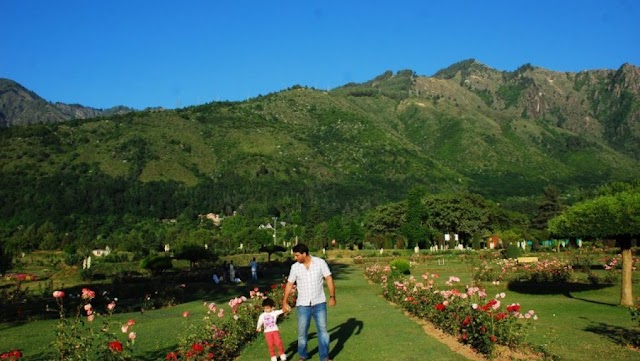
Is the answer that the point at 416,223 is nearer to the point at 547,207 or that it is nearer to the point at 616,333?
the point at 547,207

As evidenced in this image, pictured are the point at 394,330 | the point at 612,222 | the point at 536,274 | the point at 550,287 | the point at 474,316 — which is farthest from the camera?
the point at 536,274

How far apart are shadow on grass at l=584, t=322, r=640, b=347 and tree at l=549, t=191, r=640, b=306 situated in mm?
3184

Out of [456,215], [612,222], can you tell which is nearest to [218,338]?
[612,222]

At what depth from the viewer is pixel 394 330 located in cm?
1236

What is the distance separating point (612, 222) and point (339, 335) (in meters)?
8.59

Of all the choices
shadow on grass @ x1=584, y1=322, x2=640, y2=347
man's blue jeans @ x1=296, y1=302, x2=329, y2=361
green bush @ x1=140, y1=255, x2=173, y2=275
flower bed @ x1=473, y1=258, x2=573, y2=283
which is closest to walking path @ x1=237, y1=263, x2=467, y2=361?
man's blue jeans @ x1=296, y1=302, x2=329, y2=361

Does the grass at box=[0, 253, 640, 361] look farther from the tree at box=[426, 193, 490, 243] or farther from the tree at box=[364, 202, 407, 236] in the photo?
the tree at box=[364, 202, 407, 236]

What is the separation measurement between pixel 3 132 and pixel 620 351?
168 m

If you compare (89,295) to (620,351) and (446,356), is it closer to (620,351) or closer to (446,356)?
(446,356)

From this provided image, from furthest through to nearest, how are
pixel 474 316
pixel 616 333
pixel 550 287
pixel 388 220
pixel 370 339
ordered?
1. pixel 388 220
2. pixel 550 287
3. pixel 616 333
4. pixel 370 339
5. pixel 474 316

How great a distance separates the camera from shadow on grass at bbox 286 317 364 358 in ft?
33.3

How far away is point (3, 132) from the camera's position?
14888 cm

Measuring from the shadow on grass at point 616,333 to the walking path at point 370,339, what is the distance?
3531 millimetres

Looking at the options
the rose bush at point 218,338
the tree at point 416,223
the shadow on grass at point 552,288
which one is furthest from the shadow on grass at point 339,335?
the tree at point 416,223
